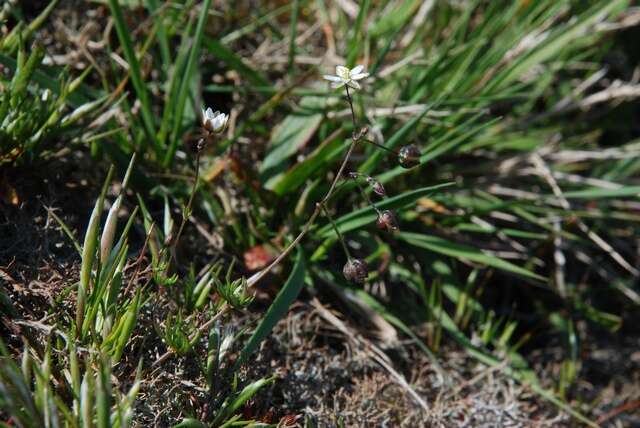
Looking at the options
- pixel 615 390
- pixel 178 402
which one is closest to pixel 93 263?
pixel 178 402

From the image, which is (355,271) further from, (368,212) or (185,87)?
(185,87)

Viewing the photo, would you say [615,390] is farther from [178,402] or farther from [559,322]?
[178,402]

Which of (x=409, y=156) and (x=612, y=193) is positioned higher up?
(x=409, y=156)

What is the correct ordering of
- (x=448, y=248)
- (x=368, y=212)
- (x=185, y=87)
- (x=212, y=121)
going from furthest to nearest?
1. (x=448, y=248)
2. (x=185, y=87)
3. (x=368, y=212)
4. (x=212, y=121)

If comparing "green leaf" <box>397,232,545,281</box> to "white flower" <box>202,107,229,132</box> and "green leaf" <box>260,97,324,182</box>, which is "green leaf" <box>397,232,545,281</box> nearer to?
"green leaf" <box>260,97,324,182</box>


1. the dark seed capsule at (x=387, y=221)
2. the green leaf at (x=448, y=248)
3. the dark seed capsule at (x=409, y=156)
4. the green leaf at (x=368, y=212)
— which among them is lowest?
the green leaf at (x=448, y=248)

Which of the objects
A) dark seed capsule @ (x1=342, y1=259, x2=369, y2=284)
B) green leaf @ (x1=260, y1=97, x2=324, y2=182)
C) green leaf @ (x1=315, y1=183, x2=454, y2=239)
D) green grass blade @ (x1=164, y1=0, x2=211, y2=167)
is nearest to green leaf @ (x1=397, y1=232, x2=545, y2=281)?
green leaf @ (x1=315, y1=183, x2=454, y2=239)

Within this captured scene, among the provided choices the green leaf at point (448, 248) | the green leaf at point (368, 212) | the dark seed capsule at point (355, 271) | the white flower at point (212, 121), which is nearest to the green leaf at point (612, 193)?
the green leaf at point (448, 248)

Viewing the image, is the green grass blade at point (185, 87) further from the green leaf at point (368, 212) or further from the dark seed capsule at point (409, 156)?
the dark seed capsule at point (409, 156)

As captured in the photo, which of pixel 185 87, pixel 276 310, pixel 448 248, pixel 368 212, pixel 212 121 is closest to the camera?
pixel 212 121

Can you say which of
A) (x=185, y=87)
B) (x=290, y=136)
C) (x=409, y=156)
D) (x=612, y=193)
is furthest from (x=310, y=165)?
(x=612, y=193)

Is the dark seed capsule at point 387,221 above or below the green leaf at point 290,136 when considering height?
above
